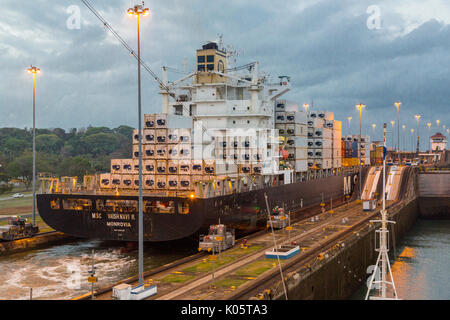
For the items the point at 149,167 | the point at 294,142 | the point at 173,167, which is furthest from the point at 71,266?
the point at 294,142

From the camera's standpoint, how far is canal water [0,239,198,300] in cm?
2720

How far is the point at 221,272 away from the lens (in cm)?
2502

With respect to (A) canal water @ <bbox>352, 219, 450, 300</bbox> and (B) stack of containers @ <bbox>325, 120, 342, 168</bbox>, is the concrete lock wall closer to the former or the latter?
(A) canal water @ <bbox>352, 219, 450, 300</bbox>

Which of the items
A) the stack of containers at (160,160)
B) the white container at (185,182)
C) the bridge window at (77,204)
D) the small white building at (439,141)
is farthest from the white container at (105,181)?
the small white building at (439,141)

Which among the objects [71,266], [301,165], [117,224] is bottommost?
[71,266]

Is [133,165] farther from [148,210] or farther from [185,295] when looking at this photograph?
[185,295]

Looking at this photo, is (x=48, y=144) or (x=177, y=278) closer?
(x=177, y=278)

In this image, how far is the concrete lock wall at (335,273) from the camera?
75.4ft

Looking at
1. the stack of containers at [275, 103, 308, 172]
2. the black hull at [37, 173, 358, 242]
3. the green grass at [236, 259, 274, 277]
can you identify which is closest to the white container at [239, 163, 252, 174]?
the black hull at [37, 173, 358, 242]

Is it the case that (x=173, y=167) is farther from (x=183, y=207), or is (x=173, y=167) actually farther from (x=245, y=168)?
(x=245, y=168)

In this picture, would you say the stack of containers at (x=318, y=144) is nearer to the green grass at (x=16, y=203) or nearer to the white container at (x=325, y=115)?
the white container at (x=325, y=115)

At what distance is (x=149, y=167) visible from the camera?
129 ft

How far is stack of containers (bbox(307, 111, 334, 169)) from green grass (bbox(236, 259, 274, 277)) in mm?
39616

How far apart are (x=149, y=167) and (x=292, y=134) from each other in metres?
25.6
